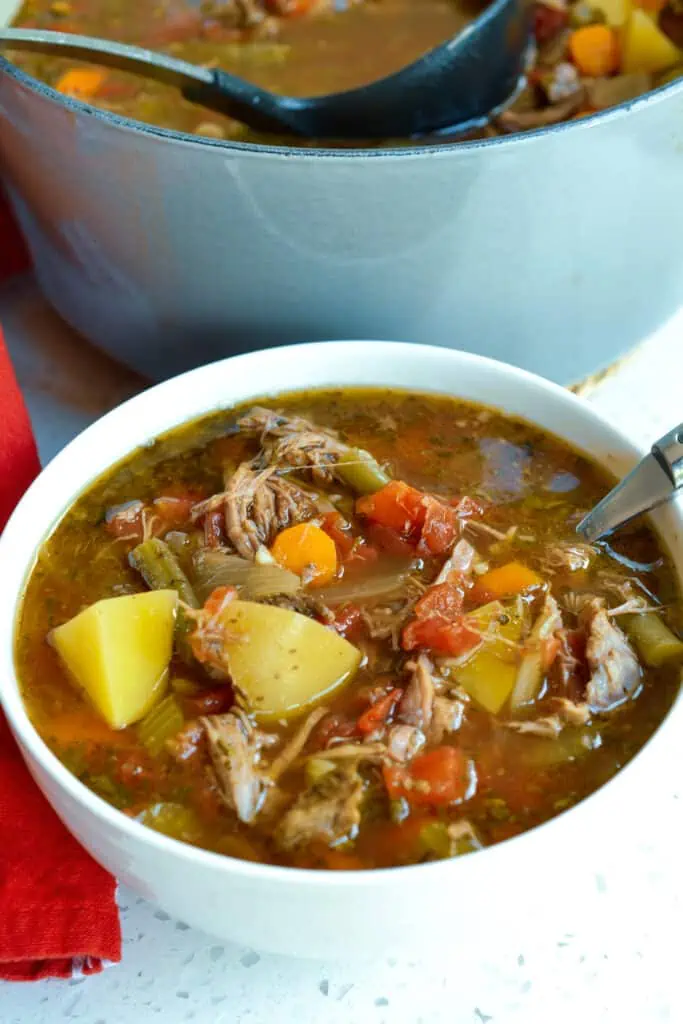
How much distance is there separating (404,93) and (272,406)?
0.96 metres

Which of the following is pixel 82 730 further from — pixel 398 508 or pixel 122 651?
pixel 398 508

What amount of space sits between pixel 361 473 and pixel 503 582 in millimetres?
378

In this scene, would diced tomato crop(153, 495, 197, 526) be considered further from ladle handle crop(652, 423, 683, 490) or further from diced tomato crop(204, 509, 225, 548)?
ladle handle crop(652, 423, 683, 490)

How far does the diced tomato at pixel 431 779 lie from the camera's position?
175cm

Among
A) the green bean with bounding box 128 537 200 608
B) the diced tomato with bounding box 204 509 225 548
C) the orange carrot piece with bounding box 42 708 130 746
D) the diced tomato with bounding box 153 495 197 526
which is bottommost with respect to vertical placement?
the orange carrot piece with bounding box 42 708 130 746

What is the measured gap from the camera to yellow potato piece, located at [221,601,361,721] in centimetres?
185

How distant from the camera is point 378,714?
5.99 ft

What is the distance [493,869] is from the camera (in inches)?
63.1

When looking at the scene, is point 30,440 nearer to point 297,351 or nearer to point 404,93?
point 297,351

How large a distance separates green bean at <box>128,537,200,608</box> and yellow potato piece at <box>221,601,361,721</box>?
147 mm

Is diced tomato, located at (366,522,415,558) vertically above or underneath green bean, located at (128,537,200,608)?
above

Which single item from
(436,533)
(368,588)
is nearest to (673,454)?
(436,533)

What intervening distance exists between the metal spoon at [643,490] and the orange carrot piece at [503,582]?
170 mm

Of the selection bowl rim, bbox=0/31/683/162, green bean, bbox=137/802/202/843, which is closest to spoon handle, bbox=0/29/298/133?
bowl rim, bbox=0/31/683/162
